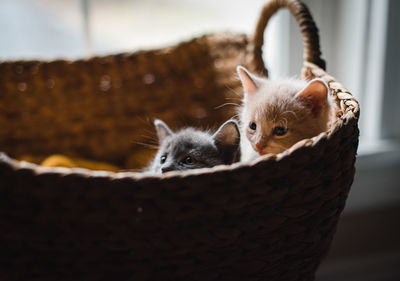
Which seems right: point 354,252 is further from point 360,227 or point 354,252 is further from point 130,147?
point 130,147

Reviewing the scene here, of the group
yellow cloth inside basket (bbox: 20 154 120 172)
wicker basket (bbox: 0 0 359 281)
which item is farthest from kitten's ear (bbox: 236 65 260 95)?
yellow cloth inside basket (bbox: 20 154 120 172)

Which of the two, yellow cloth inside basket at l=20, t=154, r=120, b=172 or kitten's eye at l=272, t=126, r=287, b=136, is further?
yellow cloth inside basket at l=20, t=154, r=120, b=172

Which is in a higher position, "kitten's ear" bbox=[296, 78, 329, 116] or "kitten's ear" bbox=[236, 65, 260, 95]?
"kitten's ear" bbox=[236, 65, 260, 95]

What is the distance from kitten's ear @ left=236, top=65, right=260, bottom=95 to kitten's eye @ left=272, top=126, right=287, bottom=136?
12 centimetres

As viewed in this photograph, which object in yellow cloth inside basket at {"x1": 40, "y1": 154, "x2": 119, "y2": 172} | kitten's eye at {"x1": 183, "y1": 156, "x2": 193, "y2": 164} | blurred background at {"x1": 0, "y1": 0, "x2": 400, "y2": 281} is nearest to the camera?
kitten's eye at {"x1": 183, "y1": 156, "x2": 193, "y2": 164}

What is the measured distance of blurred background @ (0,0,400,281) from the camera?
3.78 ft

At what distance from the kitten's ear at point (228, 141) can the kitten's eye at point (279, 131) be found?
70 mm

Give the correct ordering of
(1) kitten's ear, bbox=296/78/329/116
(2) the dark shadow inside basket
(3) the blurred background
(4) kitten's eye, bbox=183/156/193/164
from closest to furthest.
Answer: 1. (1) kitten's ear, bbox=296/78/329/116
2. (4) kitten's eye, bbox=183/156/193/164
3. (2) the dark shadow inside basket
4. (3) the blurred background

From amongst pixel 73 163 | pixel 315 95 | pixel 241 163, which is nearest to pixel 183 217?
pixel 241 163

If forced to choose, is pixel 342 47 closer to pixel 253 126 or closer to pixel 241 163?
pixel 253 126

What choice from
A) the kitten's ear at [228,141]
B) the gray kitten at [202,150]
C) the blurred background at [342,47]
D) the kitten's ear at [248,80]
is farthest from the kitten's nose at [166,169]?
the blurred background at [342,47]

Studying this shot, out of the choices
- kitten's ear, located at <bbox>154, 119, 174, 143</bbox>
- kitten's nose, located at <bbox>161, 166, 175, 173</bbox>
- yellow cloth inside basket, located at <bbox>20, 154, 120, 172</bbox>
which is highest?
kitten's ear, located at <bbox>154, 119, 174, 143</bbox>

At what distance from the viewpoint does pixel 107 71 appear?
1.03 m

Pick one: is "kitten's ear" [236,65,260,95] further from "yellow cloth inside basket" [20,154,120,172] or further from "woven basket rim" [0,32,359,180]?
"yellow cloth inside basket" [20,154,120,172]
